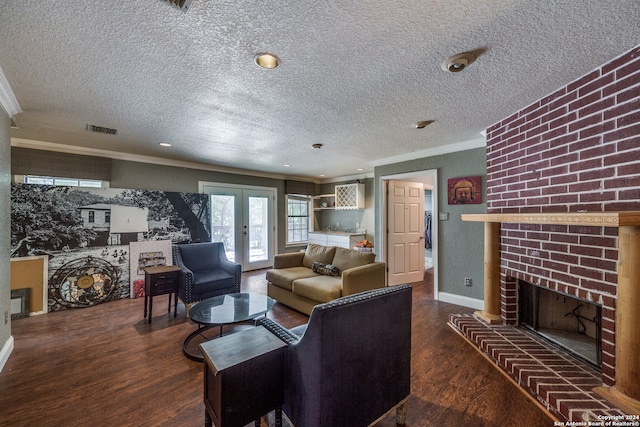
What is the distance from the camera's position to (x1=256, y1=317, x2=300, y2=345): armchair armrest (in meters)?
1.54

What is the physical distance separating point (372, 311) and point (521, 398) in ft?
4.86

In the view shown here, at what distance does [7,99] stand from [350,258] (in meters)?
3.80

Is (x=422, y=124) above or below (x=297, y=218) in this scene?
above

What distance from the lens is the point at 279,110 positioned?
2.55m

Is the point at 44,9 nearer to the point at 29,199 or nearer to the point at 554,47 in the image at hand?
the point at 554,47

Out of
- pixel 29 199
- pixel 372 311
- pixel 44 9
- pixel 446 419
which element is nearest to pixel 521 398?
pixel 446 419

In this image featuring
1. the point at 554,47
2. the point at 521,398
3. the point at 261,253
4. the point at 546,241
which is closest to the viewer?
the point at 554,47

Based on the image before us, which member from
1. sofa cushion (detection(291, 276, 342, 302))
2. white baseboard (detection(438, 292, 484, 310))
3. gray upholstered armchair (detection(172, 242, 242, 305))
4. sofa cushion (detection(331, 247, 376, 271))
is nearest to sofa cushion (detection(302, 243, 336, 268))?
sofa cushion (detection(331, 247, 376, 271))

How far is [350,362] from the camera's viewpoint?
1.38 meters

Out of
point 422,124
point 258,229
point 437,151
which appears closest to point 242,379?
point 422,124

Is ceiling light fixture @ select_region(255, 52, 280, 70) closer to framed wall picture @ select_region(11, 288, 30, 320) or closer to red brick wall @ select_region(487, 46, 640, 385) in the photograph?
red brick wall @ select_region(487, 46, 640, 385)

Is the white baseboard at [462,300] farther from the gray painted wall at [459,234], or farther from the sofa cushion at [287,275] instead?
the sofa cushion at [287,275]

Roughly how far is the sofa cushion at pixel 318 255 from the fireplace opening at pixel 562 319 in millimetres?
2336

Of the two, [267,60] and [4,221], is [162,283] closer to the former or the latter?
[4,221]
